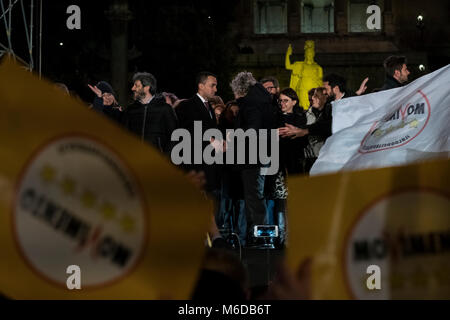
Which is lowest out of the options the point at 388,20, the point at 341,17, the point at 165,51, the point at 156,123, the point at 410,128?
the point at 410,128

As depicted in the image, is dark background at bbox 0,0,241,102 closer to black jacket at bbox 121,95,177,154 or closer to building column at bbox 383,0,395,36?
building column at bbox 383,0,395,36

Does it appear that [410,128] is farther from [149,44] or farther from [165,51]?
[149,44]

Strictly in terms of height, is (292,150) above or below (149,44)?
below

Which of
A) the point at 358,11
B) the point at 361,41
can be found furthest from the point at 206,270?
the point at 358,11

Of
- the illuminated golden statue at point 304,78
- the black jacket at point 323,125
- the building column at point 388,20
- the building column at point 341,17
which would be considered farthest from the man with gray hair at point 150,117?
the building column at point 341,17

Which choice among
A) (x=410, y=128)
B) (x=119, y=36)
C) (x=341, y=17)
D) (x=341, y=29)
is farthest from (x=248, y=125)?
(x=341, y=17)

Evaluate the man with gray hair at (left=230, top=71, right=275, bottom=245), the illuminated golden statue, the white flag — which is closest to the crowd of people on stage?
the man with gray hair at (left=230, top=71, right=275, bottom=245)

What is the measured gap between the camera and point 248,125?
9227 millimetres

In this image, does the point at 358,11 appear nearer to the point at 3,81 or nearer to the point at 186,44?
the point at 186,44

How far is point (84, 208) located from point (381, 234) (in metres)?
0.63

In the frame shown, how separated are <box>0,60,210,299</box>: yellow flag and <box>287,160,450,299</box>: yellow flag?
0.27 meters

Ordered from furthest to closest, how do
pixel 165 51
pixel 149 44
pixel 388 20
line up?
pixel 388 20 → pixel 149 44 → pixel 165 51

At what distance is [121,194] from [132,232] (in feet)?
0.28
